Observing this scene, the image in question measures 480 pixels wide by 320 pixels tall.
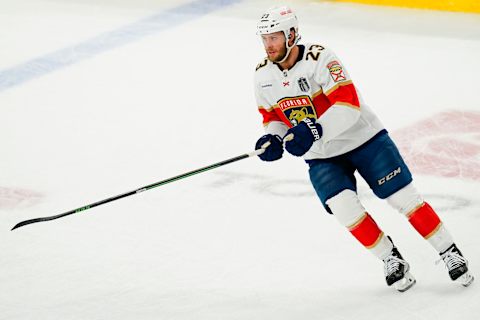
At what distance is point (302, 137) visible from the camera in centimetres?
362

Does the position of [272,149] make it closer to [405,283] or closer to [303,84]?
[303,84]

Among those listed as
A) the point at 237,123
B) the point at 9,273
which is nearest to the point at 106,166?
the point at 237,123

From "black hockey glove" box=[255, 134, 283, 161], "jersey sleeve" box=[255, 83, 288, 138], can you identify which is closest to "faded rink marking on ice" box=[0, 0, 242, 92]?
"jersey sleeve" box=[255, 83, 288, 138]

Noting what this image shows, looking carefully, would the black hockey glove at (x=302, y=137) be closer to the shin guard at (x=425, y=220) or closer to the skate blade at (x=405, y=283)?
the shin guard at (x=425, y=220)

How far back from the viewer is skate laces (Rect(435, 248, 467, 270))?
3775 mm

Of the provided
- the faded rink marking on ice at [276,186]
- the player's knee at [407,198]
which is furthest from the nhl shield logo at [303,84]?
the faded rink marking on ice at [276,186]

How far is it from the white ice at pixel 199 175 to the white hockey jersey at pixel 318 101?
579 millimetres

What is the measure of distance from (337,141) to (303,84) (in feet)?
0.78

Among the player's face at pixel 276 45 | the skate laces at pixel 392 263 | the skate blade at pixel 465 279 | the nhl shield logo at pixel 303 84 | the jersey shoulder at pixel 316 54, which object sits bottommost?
the skate blade at pixel 465 279

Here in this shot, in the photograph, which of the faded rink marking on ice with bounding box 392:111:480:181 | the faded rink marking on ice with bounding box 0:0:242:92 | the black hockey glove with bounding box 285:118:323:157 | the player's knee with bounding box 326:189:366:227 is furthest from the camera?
the faded rink marking on ice with bounding box 0:0:242:92

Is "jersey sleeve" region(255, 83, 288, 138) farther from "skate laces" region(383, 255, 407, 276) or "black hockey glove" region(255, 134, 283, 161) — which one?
"skate laces" region(383, 255, 407, 276)

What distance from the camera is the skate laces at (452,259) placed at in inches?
149

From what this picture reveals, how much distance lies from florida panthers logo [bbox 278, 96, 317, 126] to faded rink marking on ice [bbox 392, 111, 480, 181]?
130 cm

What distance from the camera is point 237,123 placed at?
5969 mm
